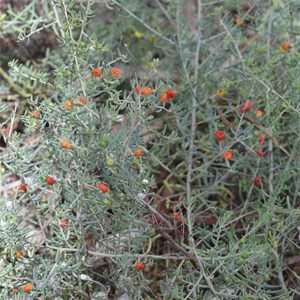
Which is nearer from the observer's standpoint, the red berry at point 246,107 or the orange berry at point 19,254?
the orange berry at point 19,254

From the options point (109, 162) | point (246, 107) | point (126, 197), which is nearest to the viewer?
point (109, 162)

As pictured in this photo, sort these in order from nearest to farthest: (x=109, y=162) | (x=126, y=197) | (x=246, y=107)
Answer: (x=109, y=162), (x=126, y=197), (x=246, y=107)

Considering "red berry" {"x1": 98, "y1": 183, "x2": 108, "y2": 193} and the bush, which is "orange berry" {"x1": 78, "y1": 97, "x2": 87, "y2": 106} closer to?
the bush

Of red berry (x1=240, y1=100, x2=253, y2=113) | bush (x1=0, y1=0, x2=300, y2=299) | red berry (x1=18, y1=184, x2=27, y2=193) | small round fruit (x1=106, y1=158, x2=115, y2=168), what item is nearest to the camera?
small round fruit (x1=106, y1=158, x2=115, y2=168)

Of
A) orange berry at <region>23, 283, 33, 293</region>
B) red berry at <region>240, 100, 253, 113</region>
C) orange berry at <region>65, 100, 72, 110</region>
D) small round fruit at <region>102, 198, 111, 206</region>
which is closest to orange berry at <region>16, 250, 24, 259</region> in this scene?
orange berry at <region>23, 283, 33, 293</region>

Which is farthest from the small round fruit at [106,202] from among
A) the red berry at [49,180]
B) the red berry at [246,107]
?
the red berry at [246,107]

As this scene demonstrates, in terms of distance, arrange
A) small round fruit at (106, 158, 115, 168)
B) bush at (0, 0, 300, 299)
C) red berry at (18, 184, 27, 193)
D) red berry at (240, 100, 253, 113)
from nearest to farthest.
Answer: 1. small round fruit at (106, 158, 115, 168)
2. bush at (0, 0, 300, 299)
3. red berry at (18, 184, 27, 193)
4. red berry at (240, 100, 253, 113)

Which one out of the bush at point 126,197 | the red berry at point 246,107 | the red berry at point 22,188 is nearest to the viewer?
the bush at point 126,197

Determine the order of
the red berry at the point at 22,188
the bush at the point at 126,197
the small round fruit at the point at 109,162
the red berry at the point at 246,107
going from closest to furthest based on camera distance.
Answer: the small round fruit at the point at 109,162, the bush at the point at 126,197, the red berry at the point at 22,188, the red berry at the point at 246,107

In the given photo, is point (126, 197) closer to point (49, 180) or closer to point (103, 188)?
point (103, 188)

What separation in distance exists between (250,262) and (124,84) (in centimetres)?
133

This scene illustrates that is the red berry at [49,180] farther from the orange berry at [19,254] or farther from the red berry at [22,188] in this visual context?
the orange berry at [19,254]

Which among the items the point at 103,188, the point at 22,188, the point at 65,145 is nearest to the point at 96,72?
the point at 65,145

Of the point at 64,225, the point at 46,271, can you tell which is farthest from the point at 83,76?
the point at 46,271
